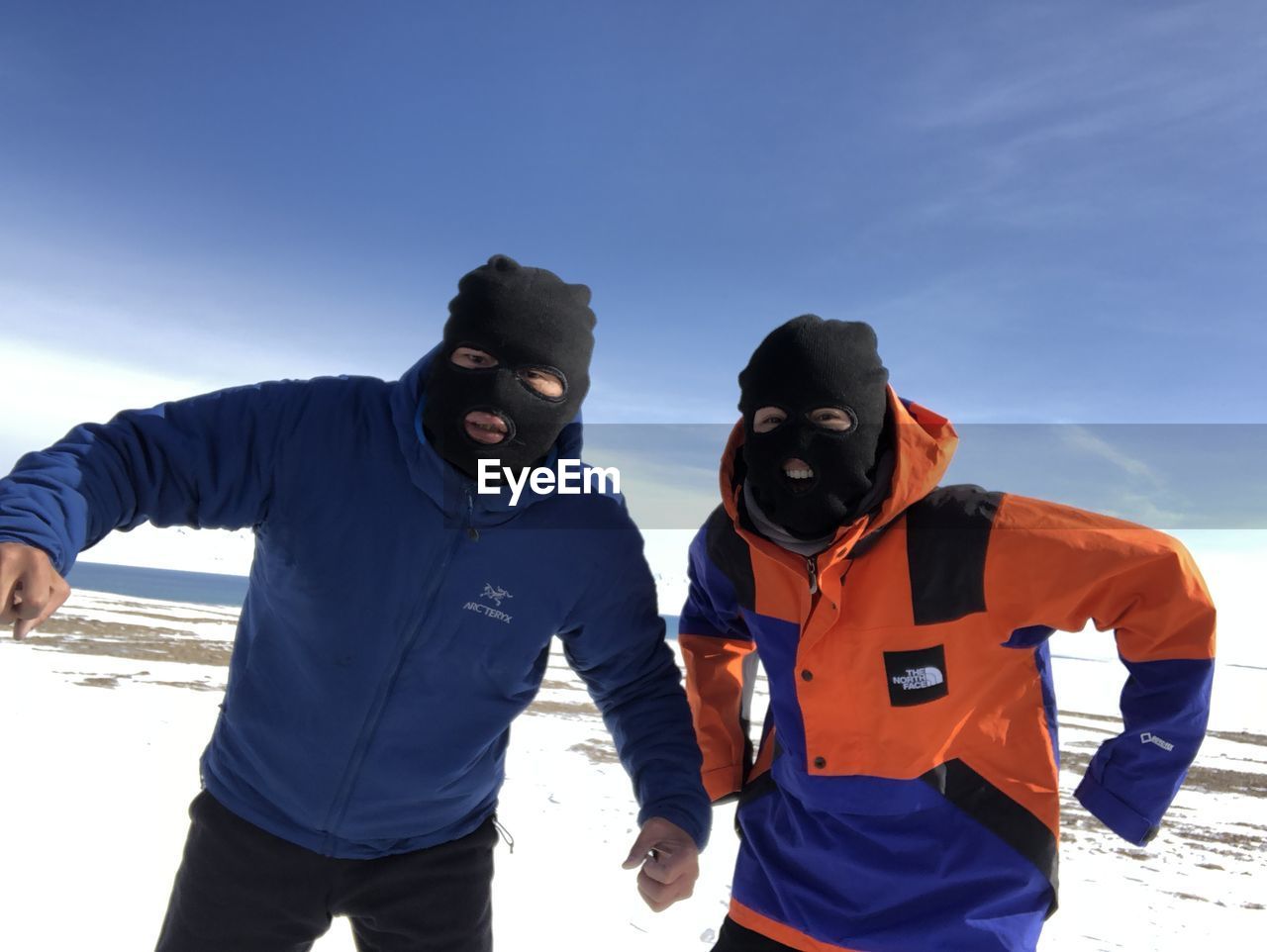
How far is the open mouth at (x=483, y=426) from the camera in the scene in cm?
216

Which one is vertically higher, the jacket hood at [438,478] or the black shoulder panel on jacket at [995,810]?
the jacket hood at [438,478]

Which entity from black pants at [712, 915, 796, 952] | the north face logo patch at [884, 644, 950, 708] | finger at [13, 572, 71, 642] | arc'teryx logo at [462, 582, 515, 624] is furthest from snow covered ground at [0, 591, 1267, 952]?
finger at [13, 572, 71, 642]

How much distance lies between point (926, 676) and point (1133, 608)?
1.83ft

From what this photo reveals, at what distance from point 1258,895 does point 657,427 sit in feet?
20.0

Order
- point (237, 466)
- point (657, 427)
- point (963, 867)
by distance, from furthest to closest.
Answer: point (657, 427) → point (963, 867) → point (237, 466)

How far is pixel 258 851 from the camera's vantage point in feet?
6.88

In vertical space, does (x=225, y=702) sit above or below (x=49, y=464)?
below

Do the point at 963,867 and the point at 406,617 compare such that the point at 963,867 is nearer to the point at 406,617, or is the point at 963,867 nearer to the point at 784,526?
the point at 784,526

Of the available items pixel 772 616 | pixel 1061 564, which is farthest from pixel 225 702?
pixel 1061 564

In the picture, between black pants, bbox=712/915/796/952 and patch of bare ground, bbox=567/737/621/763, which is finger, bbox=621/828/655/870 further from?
patch of bare ground, bbox=567/737/621/763

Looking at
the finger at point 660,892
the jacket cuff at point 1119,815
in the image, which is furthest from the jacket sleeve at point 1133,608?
the finger at point 660,892

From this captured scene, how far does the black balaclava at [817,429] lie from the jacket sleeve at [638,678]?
1.47 feet

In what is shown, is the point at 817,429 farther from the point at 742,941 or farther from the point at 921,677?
the point at 742,941

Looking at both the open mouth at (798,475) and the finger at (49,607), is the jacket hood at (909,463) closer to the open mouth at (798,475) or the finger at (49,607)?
the open mouth at (798,475)
